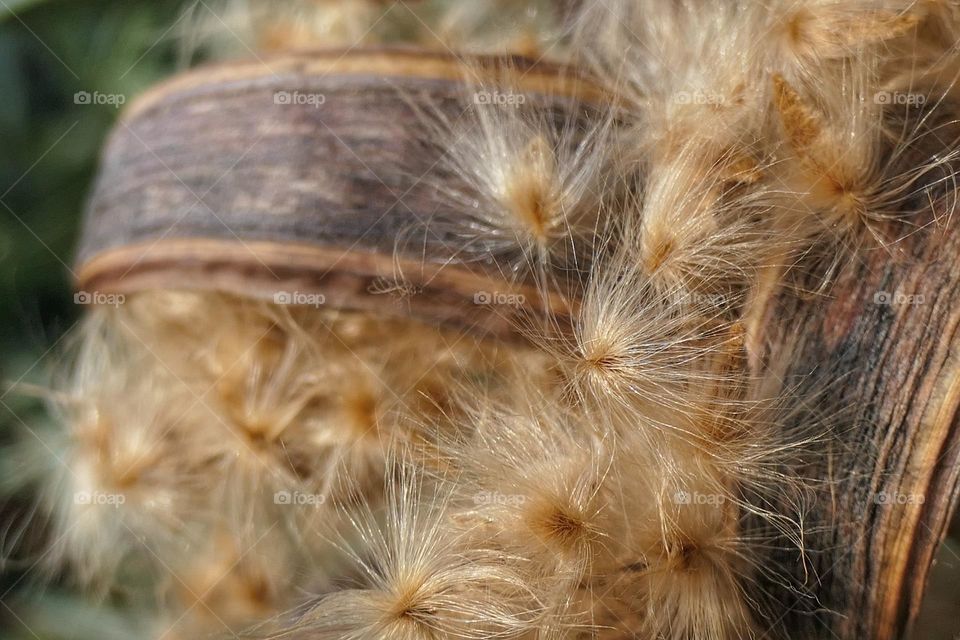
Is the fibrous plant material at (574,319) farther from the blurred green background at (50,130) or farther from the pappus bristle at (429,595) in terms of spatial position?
the blurred green background at (50,130)

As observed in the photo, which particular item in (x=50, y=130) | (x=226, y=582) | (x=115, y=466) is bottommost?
(x=226, y=582)

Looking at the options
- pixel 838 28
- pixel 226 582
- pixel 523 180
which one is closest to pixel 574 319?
pixel 523 180

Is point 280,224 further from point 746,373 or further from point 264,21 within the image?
point 264,21

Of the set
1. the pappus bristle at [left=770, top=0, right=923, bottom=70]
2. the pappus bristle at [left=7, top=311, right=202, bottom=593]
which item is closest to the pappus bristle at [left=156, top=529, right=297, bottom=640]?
the pappus bristle at [left=7, top=311, right=202, bottom=593]

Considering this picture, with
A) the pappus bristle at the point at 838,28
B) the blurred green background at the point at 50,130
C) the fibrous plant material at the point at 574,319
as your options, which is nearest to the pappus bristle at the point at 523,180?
the fibrous plant material at the point at 574,319

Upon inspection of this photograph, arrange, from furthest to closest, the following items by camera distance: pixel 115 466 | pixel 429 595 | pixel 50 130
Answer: pixel 50 130 < pixel 115 466 < pixel 429 595

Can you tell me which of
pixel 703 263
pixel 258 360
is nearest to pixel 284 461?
pixel 258 360

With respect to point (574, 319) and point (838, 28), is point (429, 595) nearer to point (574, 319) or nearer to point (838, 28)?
point (574, 319)

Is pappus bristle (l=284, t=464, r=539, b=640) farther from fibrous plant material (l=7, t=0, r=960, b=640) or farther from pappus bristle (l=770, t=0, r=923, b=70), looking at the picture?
pappus bristle (l=770, t=0, r=923, b=70)

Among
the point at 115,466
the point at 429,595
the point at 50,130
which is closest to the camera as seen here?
the point at 429,595
